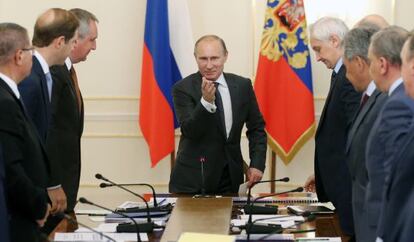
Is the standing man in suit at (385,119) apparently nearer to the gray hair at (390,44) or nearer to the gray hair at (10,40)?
the gray hair at (390,44)

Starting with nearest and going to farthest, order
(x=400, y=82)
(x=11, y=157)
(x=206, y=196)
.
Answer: (x=400, y=82)
(x=11, y=157)
(x=206, y=196)

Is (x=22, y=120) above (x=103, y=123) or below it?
above

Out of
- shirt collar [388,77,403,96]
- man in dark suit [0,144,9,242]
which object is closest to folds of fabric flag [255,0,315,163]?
shirt collar [388,77,403,96]

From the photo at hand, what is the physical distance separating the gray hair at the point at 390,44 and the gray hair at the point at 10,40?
155 centimetres

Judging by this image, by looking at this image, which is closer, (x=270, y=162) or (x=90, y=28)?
(x=90, y=28)

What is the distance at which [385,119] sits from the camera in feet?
9.77

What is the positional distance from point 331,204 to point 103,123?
2.98 meters

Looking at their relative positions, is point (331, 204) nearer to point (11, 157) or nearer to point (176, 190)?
point (176, 190)

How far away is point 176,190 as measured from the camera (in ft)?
15.9

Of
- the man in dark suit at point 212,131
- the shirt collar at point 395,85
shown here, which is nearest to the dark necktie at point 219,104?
the man in dark suit at point 212,131

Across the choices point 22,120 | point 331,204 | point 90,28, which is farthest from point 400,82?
point 90,28

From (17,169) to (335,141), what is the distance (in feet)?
6.15

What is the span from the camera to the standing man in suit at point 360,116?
11.3 feet

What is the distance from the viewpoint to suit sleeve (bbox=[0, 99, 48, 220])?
3314mm
